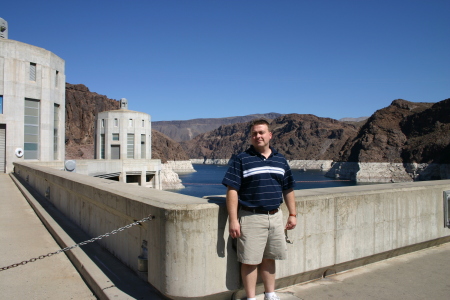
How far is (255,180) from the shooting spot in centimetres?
339

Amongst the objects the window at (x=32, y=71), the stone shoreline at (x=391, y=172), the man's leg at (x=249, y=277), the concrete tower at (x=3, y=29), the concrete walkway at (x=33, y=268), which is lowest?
the stone shoreline at (x=391, y=172)

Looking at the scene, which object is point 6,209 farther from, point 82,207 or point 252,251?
point 252,251

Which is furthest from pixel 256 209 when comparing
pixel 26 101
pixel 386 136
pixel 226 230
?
pixel 386 136

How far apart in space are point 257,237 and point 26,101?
20062 millimetres

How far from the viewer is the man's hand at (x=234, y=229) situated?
3.27m

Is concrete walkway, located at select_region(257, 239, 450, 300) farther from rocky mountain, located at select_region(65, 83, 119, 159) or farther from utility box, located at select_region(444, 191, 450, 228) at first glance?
rocky mountain, located at select_region(65, 83, 119, 159)

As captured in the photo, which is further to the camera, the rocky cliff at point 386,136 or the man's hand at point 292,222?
the rocky cliff at point 386,136

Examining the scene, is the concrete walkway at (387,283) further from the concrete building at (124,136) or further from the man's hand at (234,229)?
the concrete building at (124,136)

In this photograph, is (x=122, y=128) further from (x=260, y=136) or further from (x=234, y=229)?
(x=234, y=229)

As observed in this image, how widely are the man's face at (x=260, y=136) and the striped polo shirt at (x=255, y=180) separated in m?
0.13

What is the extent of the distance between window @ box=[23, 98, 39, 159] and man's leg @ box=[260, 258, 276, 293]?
19.7m

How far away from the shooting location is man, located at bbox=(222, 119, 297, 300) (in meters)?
3.37

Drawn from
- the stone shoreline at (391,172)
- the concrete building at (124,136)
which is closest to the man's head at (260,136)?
the concrete building at (124,136)

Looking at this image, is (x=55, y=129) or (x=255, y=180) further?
(x=55, y=129)
